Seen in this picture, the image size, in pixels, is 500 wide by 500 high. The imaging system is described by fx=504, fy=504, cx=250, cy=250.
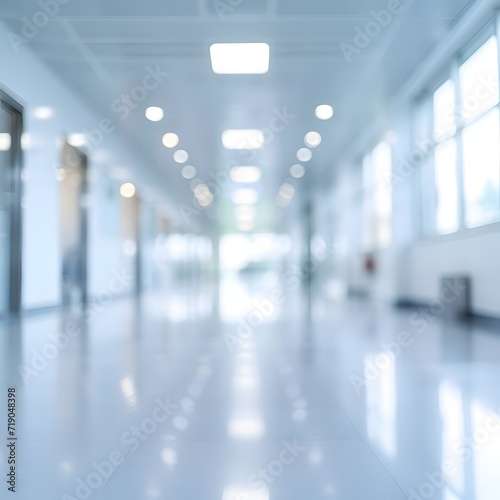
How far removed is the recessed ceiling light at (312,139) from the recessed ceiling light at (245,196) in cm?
746

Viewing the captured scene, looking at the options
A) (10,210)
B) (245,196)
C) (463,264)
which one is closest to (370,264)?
(463,264)

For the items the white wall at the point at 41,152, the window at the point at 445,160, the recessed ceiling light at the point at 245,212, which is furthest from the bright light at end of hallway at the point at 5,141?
the recessed ceiling light at the point at 245,212

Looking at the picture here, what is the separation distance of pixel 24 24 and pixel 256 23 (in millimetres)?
3079

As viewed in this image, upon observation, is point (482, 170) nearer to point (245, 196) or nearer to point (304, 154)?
point (304, 154)

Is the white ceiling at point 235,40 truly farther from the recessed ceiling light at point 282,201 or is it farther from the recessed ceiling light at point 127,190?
the recessed ceiling light at point 282,201

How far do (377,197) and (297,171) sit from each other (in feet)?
12.9

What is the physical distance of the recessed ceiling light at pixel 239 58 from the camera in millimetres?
7227

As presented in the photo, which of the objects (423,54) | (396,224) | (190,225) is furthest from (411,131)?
(190,225)

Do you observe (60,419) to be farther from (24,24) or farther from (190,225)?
(190,225)

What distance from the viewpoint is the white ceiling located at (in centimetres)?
626

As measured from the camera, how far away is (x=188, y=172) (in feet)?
56.2

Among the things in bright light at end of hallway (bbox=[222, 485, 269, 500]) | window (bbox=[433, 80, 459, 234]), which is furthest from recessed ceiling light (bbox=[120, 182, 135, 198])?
bright light at end of hallway (bbox=[222, 485, 269, 500])

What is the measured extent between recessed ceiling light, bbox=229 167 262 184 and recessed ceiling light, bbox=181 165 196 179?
4.20 feet

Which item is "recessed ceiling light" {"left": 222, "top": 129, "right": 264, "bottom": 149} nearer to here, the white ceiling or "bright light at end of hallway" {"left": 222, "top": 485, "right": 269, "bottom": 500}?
the white ceiling
